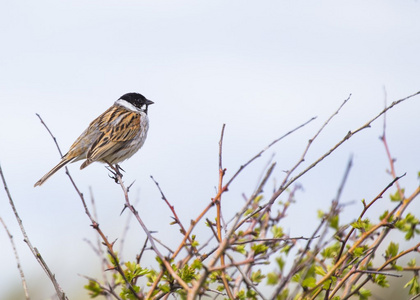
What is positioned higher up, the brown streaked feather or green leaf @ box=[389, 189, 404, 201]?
the brown streaked feather

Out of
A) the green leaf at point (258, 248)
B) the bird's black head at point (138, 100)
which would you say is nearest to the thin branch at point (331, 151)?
the green leaf at point (258, 248)

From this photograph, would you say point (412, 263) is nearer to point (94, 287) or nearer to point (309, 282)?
point (309, 282)

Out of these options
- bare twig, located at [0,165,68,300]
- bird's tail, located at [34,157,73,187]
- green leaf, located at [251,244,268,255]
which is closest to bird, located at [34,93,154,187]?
bird's tail, located at [34,157,73,187]

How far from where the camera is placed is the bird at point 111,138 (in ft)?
22.1

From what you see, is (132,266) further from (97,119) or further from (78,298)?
(78,298)

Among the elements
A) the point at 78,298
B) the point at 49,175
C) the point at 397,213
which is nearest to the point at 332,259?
the point at 397,213

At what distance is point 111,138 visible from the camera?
698 centimetres

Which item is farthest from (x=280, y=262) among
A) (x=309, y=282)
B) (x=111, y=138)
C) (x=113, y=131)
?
(x=113, y=131)

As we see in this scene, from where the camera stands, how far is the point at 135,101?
7.95 meters

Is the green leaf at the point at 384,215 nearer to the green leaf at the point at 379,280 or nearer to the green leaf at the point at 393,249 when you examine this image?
the green leaf at the point at 393,249

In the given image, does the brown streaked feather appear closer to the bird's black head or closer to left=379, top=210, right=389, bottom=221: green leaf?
the bird's black head

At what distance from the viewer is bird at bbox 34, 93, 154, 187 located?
22.1ft

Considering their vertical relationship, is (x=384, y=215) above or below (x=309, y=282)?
above

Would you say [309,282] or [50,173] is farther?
[50,173]
